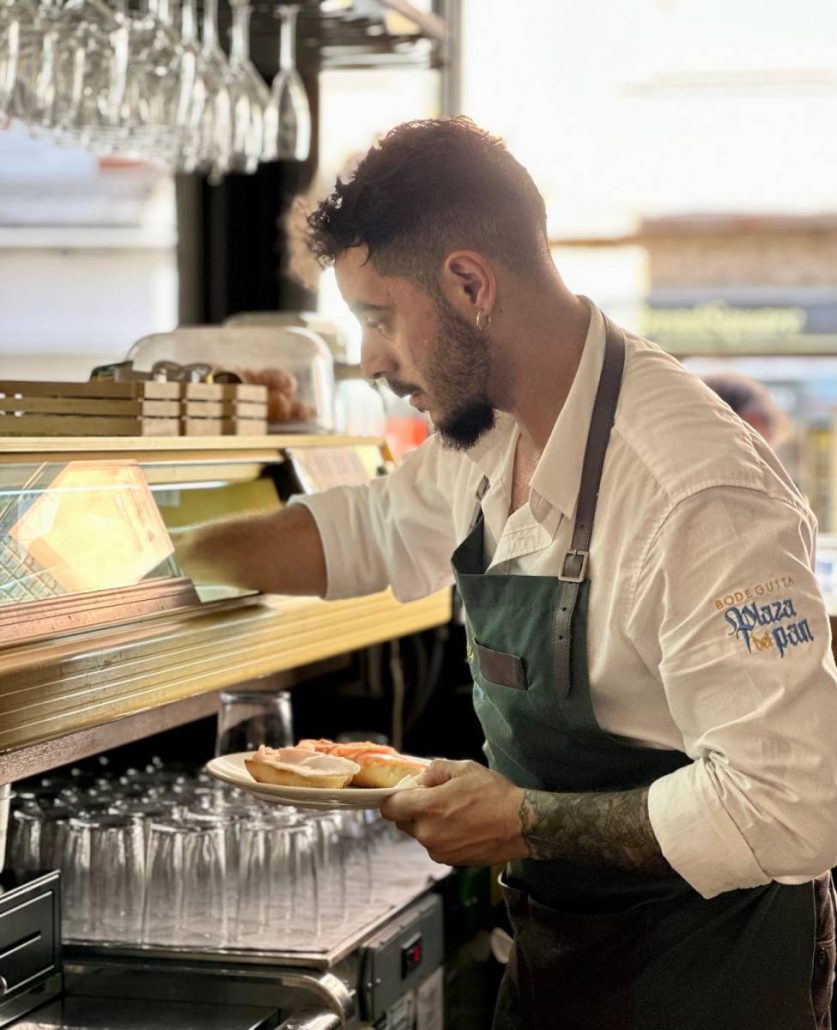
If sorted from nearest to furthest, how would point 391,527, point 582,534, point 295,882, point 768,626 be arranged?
point 768,626, point 582,534, point 295,882, point 391,527

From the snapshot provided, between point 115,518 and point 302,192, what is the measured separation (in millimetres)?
2491

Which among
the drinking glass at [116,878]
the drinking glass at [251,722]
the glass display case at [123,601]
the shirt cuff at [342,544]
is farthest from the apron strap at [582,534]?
the drinking glass at [251,722]

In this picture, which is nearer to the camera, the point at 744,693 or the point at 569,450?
the point at 744,693

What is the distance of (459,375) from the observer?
2.06 meters

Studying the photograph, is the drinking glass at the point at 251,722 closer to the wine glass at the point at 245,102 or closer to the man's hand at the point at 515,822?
the man's hand at the point at 515,822

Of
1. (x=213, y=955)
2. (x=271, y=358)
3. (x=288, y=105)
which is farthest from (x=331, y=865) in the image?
(x=288, y=105)

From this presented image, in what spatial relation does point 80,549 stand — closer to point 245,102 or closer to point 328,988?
point 328,988

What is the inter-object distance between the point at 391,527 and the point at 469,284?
667mm

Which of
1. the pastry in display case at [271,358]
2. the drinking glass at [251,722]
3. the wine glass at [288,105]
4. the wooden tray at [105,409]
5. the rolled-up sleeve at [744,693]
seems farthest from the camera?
the wine glass at [288,105]

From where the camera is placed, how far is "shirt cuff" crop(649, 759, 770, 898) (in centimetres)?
179

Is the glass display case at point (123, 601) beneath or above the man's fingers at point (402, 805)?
above

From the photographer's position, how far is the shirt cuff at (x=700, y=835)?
5.89ft

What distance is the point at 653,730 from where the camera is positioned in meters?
2.03

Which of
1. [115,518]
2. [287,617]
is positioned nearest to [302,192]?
[287,617]
